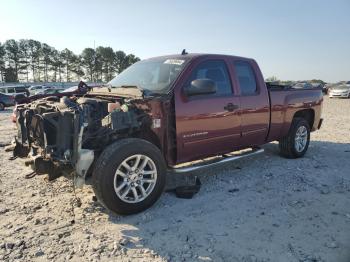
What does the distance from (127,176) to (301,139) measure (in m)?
4.32

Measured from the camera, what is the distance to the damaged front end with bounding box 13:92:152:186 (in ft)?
12.8

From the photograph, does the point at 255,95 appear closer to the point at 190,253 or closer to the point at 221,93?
the point at 221,93

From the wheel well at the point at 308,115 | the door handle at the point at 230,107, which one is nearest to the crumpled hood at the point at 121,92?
the door handle at the point at 230,107

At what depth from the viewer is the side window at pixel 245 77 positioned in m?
5.56

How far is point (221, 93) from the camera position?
5141mm

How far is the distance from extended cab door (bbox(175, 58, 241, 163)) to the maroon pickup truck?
0.01 metres

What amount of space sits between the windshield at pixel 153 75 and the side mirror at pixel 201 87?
30cm

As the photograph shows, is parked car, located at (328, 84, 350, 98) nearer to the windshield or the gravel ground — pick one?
the gravel ground

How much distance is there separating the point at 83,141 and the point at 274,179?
311 centimetres

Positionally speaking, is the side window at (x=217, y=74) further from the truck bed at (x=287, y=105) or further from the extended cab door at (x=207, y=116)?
the truck bed at (x=287, y=105)

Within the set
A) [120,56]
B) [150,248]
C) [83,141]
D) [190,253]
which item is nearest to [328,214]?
[190,253]

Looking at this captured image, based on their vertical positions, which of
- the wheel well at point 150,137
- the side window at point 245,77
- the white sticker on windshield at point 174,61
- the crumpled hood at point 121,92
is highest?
the white sticker on windshield at point 174,61

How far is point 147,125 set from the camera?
443 cm

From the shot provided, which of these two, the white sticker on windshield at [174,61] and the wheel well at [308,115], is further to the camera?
the wheel well at [308,115]
